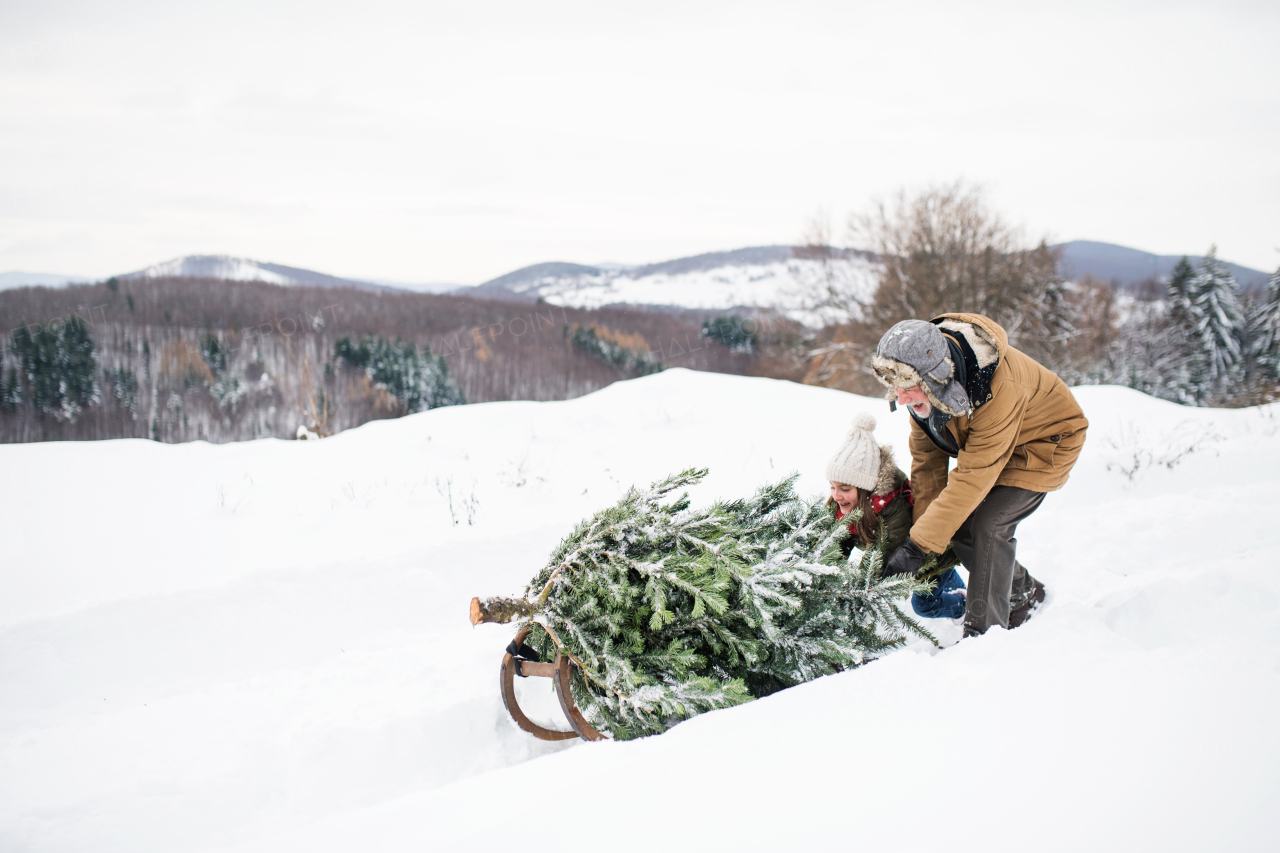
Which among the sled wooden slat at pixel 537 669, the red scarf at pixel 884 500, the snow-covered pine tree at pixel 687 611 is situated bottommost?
the sled wooden slat at pixel 537 669

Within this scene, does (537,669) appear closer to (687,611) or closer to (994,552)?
(687,611)

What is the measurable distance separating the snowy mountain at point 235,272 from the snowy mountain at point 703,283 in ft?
70.6

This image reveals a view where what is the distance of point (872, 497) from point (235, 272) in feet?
311

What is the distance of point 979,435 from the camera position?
Answer: 8.79 feet

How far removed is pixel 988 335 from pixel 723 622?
1654 millimetres

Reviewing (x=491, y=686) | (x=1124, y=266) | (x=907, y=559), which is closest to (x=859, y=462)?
(x=907, y=559)

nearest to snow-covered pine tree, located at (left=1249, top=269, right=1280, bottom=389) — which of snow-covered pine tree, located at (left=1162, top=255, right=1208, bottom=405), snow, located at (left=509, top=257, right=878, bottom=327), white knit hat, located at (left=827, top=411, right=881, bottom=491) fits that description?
snow-covered pine tree, located at (left=1162, top=255, right=1208, bottom=405)

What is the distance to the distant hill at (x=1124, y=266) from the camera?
110 feet

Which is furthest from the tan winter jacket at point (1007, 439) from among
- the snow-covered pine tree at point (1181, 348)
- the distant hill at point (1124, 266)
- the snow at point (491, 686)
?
the snow-covered pine tree at point (1181, 348)

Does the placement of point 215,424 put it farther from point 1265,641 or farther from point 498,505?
point 1265,641

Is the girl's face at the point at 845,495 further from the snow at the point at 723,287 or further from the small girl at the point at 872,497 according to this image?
the snow at the point at 723,287

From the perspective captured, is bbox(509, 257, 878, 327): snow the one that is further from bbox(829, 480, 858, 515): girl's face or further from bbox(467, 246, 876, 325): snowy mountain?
bbox(829, 480, 858, 515): girl's face

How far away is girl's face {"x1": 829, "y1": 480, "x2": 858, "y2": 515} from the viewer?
10.7 feet

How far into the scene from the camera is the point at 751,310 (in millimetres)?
30547
